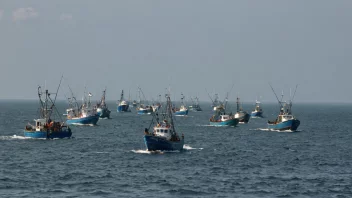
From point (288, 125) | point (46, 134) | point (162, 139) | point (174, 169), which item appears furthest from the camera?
point (288, 125)

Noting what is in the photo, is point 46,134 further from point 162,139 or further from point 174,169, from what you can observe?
point 174,169

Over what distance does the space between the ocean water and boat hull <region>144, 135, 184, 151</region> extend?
4.08ft

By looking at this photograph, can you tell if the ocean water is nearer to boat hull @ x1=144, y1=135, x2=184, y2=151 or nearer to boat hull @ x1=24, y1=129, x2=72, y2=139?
boat hull @ x1=144, y1=135, x2=184, y2=151

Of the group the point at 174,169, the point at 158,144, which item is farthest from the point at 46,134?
the point at 174,169

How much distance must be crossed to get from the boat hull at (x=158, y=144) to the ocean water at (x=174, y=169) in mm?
1245

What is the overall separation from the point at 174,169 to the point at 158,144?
59.7 ft

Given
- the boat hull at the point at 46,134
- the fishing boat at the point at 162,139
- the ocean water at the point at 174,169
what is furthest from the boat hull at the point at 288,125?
the fishing boat at the point at 162,139

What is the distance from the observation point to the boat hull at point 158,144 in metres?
110

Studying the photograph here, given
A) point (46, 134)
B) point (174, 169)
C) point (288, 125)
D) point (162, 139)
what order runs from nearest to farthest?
1. point (174, 169)
2. point (162, 139)
3. point (46, 134)
4. point (288, 125)

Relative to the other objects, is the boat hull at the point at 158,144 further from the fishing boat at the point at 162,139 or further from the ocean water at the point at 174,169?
the ocean water at the point at 174,169

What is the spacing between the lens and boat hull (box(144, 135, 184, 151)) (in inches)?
4341

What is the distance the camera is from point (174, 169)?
93312 mm

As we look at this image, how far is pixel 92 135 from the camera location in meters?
164

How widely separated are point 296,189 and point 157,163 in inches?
1095
